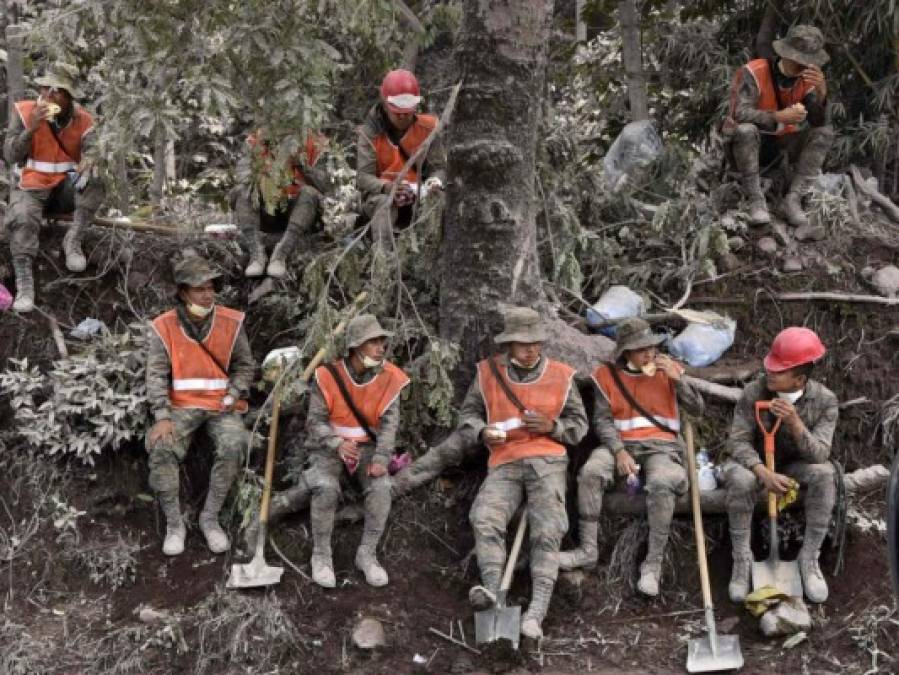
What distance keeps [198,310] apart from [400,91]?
2.03 m

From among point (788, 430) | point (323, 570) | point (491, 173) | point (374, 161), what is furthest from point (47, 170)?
point (788, 430)

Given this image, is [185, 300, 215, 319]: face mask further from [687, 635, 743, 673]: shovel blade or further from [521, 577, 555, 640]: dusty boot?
[687, 635, 743, 673]: shovel blade

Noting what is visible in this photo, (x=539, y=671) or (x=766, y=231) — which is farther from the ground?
(x=766, y=231)

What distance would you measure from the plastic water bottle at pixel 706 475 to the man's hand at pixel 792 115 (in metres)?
2.69

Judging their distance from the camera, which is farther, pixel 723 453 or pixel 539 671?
pixel 723 453

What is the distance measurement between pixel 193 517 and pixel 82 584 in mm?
763

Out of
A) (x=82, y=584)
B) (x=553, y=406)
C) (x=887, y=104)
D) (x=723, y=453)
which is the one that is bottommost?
(x=82, y=584)

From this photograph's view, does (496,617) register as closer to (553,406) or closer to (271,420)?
(553,406)

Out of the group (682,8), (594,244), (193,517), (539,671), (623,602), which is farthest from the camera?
(682,8)

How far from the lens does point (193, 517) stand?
23.9 feet

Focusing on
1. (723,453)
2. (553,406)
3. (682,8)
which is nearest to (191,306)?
(553,406)

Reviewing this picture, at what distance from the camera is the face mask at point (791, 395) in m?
6.75

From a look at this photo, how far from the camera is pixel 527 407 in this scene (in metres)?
6.93

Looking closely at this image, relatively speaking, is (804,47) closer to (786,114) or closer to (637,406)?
(786,114)
